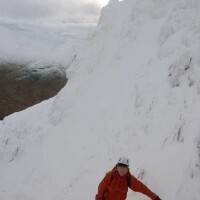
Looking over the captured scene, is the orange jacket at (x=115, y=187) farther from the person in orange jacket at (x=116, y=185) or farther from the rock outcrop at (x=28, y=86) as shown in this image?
the rock outcrop at (x=28, y=86)

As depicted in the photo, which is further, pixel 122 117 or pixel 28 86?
pixel 28 86

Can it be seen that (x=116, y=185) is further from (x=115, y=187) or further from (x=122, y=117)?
(x=122, y=117)

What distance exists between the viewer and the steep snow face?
10016mm

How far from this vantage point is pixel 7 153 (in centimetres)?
1944

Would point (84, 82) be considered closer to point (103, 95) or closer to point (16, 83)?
point (103, 95)

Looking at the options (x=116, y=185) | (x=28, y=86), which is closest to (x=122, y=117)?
(x=116, y=185)

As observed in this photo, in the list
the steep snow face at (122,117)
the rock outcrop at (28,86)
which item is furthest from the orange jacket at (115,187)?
the rock outcrop at (28,86)

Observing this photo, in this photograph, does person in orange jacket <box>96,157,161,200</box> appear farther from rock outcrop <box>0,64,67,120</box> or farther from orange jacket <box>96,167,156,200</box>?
rock outcrop <box>0,64,67,120</box>

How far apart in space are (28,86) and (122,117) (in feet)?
294

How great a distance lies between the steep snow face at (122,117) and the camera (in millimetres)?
10016

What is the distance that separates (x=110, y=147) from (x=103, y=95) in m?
3.64

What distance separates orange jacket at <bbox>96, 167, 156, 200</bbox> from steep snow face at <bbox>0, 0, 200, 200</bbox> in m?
1.13

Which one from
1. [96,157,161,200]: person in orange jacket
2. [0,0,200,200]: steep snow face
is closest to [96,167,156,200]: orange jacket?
[96,157,161,200]: person in orange jacket

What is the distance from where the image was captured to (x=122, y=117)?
559 inches
